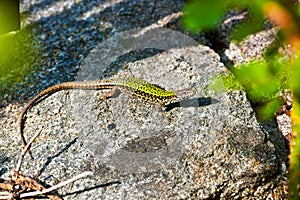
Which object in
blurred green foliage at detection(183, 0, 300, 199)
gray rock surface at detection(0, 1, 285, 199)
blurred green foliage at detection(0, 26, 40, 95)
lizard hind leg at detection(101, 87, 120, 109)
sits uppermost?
blurred green foliage at detection(183, 0, 300, 199)

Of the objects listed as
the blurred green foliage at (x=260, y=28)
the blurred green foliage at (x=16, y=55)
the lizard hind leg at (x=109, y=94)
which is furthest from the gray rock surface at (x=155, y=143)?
the blurred green foliage at (x=260, y=28)

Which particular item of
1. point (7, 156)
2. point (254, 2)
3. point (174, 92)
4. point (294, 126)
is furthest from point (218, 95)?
point (254, 2)

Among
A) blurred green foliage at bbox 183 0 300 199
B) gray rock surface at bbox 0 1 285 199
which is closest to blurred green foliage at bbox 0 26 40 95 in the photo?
gray rock surface at bbox 0 1 285 199

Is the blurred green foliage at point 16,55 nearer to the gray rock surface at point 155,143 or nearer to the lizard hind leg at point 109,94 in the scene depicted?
the gray rock surface at point 155,143

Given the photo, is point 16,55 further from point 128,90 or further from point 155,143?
point 155,143

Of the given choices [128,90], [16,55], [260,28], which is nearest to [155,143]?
[128,90]

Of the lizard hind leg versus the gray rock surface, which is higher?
the lizard hind leg

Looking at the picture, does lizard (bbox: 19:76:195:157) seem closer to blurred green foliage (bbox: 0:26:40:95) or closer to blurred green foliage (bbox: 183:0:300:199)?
blurred green foliage (bbox: 0:26:40:95)
